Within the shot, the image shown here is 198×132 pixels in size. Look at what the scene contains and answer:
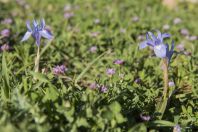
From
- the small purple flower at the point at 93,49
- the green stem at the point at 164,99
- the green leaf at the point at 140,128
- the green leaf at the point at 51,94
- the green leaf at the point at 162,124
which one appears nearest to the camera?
the green leaf at the point at 140,128

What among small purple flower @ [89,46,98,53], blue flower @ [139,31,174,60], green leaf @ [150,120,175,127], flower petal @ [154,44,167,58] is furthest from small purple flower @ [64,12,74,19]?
green leaf @ [150,120,175,127]

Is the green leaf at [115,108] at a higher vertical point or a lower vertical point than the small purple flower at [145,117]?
higher

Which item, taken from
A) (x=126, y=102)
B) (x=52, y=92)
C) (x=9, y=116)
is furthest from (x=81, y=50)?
(x=9, y=116)

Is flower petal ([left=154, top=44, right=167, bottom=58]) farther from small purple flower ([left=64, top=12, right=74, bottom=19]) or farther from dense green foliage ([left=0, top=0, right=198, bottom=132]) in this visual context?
small purple flower ([left=64, top=12, right=74, bottom=19])

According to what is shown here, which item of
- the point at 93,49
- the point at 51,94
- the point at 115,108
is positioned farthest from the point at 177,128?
the point at 93,49

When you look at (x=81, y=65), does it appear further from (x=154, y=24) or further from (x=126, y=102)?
(x=154, y=24)

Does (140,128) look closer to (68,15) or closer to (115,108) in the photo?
(115,108)

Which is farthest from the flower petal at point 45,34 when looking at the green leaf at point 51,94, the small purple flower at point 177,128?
the small purple flower at point 177,128

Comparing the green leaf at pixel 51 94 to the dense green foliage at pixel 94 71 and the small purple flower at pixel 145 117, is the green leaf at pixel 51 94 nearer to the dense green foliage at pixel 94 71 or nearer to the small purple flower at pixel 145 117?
the dense green foliage at pixel 94 71
